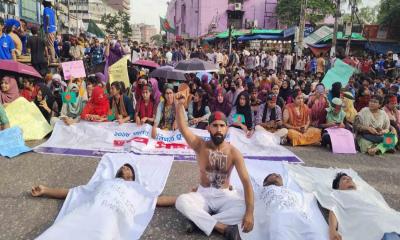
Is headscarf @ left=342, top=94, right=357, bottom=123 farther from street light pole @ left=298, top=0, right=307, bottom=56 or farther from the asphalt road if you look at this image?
street light pole @ left=298, top=0, right=307, bottom=56

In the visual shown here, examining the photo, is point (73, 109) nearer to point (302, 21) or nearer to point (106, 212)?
point (106, 212)

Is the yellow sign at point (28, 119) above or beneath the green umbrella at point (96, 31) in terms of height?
beneath

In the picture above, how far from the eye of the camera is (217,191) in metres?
4.00

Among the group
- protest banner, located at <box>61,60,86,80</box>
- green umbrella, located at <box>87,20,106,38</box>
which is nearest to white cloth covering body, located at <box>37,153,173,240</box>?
protest banner, located at <box>61,60,86,80</box>

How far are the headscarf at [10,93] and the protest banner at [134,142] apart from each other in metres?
1.11

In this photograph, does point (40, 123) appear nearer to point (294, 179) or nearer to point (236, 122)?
point (236, 122)

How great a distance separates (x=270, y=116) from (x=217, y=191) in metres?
4.05

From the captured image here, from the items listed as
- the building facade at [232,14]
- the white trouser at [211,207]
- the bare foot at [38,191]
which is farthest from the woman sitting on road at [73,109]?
the building facade at [232,14]

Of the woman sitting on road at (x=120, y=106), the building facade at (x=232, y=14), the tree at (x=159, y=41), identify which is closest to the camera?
the woman sitting on road at (x=120, y=106)

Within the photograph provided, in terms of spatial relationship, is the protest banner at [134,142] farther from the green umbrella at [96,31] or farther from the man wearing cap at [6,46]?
the green umbrella at [96,31]

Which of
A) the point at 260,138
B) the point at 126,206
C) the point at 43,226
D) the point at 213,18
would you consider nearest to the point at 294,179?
the point at 260,138

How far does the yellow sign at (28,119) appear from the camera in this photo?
23.3ft

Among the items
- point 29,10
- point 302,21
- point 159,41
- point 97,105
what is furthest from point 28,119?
point 159,41

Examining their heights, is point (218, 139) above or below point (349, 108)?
above
